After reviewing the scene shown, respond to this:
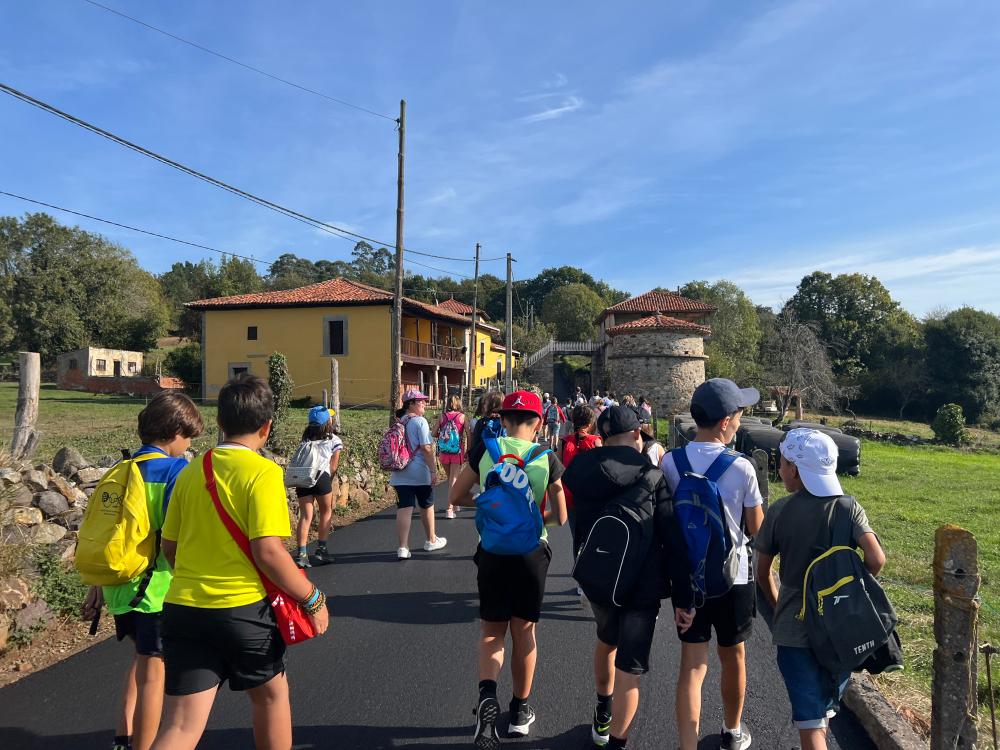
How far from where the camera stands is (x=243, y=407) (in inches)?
94.7

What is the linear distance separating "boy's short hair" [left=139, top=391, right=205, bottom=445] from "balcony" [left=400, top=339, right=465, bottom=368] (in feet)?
93.5

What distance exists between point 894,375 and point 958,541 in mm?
50963

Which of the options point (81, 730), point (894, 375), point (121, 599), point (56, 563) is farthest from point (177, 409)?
point (894, 375)

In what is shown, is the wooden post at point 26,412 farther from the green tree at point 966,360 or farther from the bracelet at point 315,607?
the green tree at point 966,360

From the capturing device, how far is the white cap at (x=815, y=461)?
2.63 meters

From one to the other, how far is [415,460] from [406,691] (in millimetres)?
2763

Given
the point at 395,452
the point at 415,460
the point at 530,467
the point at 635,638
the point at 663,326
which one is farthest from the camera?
the point at 663,326

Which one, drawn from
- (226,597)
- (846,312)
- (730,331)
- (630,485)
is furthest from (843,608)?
(846,312)

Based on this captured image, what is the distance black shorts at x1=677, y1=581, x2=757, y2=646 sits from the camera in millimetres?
2902

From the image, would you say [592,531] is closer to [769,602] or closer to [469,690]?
[769,602]

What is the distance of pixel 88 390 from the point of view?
33.9 m

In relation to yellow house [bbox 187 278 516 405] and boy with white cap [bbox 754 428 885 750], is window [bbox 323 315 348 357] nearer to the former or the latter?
yellow house [bbox 187 278 516 405]

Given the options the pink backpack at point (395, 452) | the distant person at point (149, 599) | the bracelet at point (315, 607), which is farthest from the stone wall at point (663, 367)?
the bracelet at point (315, 607)

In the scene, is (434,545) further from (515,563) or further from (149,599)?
(149,599)
